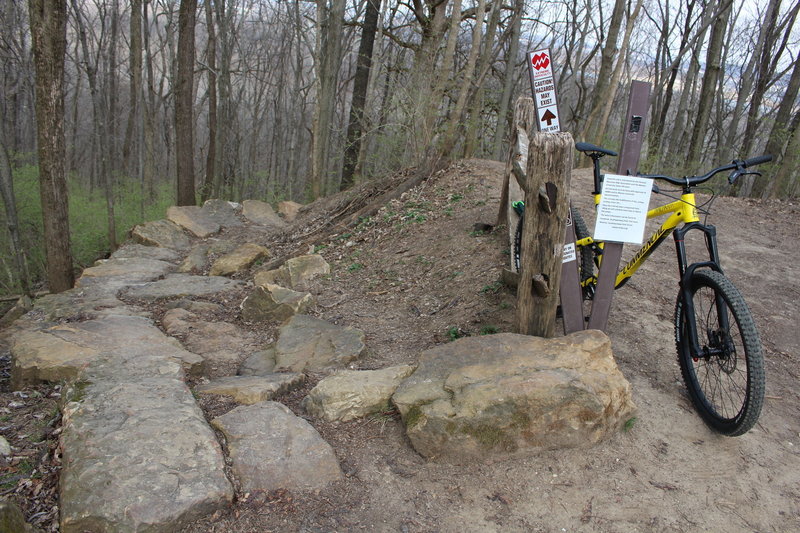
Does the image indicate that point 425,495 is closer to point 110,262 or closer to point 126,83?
point 110,262

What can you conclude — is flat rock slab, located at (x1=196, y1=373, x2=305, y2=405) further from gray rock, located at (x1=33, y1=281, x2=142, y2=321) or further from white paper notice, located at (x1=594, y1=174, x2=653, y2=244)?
gray rock, located at (x1=33, y1=281, x2=142, y2=321)

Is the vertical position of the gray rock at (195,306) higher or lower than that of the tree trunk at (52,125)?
lower

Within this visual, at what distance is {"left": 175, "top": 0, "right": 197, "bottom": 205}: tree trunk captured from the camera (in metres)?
10.7

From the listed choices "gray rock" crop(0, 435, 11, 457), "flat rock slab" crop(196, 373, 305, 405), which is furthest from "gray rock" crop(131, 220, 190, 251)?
"gray rock" crop(0, 435, 11, 457)

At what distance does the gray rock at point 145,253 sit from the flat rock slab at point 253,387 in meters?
5.43

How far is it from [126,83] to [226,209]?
32760 millimetres

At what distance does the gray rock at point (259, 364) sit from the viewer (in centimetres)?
414

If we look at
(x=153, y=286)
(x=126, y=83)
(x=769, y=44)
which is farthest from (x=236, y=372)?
(x=126, y=83)

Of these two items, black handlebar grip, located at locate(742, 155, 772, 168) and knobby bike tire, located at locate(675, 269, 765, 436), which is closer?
knobby bike tire, located at locate(675, 269, 765, 436)

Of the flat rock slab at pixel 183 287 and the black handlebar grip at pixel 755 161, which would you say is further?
the flat rock slab at pixel 183 287

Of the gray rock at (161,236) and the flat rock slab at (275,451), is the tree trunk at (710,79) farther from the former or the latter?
the flat rock slab at (275,451)

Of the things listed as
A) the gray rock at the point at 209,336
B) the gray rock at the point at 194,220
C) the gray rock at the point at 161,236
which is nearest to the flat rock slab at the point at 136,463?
the gray rock at the point at 209,336

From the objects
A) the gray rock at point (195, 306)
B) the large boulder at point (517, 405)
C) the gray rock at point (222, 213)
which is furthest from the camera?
the gray rock at point (222, 213)

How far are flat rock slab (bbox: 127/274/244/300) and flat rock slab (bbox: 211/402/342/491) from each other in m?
3.53
